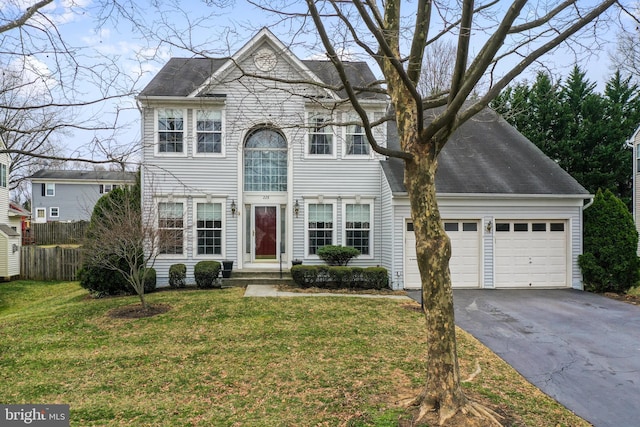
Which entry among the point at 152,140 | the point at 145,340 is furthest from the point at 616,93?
the point at 145,340

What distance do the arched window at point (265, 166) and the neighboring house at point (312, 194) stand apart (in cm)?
3

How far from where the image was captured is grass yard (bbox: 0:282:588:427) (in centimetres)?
419

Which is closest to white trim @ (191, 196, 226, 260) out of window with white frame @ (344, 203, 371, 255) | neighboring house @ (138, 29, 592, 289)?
neighboring house @ (138, 29, 592, 289)

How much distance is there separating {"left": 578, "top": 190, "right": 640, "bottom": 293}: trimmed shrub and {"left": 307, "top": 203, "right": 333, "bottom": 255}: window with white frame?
25.2ft

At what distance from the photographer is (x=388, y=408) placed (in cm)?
417

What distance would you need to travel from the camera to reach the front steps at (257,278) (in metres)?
11.5

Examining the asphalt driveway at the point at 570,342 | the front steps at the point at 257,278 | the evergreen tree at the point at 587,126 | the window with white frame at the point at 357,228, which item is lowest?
the asphalt driveway at the point at 570,342

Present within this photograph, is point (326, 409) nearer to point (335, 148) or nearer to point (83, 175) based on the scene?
point (335, 148)

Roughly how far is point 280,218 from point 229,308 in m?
4.54

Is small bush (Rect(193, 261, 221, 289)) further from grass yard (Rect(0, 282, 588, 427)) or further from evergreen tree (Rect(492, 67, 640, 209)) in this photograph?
evergreen tree (Rect(492, 67, 640, 209))

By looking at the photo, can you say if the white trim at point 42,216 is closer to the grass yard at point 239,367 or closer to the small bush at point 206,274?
the small bush at point 206,274

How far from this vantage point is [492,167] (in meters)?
12.7

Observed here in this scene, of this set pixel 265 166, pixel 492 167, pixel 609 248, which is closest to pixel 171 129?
pixel 265 166

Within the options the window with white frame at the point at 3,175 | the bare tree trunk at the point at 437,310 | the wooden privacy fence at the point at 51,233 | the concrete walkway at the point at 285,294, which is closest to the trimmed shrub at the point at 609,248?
the concrete walkway at the point at 285,294
